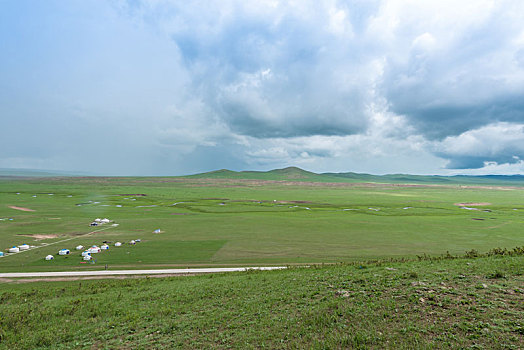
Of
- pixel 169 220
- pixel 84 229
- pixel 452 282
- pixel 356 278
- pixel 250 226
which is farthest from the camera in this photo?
pixel 169 220

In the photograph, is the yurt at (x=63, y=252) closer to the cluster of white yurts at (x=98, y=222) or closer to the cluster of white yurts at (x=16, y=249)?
the cluster of white yurts at (x=16, y=249)

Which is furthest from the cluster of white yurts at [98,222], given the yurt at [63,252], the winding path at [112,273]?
the winding path at [112,273]

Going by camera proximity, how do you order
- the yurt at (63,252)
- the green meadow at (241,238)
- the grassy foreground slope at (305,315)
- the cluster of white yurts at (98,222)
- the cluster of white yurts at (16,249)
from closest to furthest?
1. the grassy foreground slope at (305,315)
2. the green meadow at (241,238)
3. the yurt at (63,252)
4. the cluster of white yurts at (16,249)
5. the cluster of white yurts at (98,222)

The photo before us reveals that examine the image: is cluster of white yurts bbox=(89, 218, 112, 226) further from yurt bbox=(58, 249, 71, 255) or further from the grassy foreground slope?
the grassy foreground slope

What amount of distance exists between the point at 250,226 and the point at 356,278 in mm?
55925

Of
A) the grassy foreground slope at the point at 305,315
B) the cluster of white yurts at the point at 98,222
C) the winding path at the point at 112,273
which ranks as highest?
the grassy foreground slope at the point at 305,315

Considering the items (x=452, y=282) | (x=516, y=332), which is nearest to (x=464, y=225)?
(x=452, y=282)

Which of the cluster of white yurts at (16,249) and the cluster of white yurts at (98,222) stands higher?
the cluster of white yurts at (98,222)

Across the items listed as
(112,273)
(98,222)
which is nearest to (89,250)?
(112,273)

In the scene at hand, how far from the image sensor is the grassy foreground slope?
492 inches

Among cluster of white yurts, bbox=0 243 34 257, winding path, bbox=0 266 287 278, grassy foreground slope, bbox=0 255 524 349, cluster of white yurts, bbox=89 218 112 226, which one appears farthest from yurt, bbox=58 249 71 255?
cluster of white yurts, bbox=89 218 112 226

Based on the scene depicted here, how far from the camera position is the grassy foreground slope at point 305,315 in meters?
12.5

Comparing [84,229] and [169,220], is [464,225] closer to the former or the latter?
[169,220]

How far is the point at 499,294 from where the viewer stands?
1533cm
